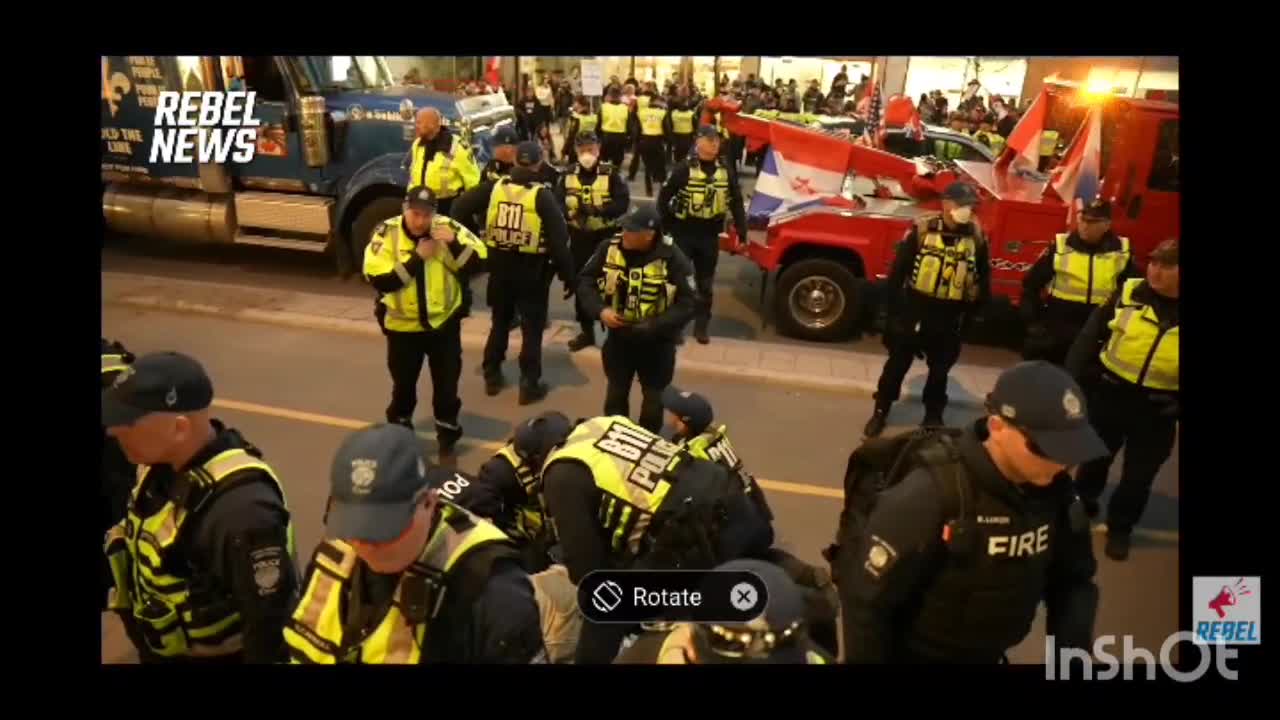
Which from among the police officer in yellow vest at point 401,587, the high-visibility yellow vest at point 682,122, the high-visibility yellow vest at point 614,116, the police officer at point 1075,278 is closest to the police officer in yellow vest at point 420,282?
the police officer in yellow vest at point 401,587

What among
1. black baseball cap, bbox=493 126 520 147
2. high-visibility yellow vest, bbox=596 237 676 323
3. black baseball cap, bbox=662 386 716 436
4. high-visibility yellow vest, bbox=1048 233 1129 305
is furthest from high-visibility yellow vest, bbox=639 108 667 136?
black baseball cap, bbox=662 386 716 436

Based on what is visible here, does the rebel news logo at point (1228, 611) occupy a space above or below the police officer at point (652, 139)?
below

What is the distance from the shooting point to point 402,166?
8.86 m

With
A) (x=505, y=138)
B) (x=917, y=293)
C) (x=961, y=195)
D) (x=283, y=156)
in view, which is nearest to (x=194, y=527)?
(x=917, y=293)

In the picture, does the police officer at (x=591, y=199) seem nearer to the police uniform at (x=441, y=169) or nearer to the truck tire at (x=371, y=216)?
the police uniform at (x=441, y=169)

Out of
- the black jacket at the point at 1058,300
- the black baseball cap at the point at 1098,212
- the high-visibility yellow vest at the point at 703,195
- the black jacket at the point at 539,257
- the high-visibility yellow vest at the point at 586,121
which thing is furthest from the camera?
the high-visibility yellow vest at the point at 586,121

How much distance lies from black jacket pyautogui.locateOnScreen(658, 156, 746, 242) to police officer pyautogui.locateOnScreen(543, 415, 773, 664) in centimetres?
473

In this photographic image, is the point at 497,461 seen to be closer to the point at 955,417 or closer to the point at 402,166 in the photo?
the point at 955,417

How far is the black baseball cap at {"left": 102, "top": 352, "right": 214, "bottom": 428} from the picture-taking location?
7.86 feet

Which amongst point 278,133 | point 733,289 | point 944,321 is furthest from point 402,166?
point 944,321

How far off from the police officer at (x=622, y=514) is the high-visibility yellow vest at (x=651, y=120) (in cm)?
1181

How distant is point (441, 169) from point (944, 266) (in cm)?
465

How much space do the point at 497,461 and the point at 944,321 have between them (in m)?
3.47

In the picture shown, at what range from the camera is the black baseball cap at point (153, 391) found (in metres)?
2.39
